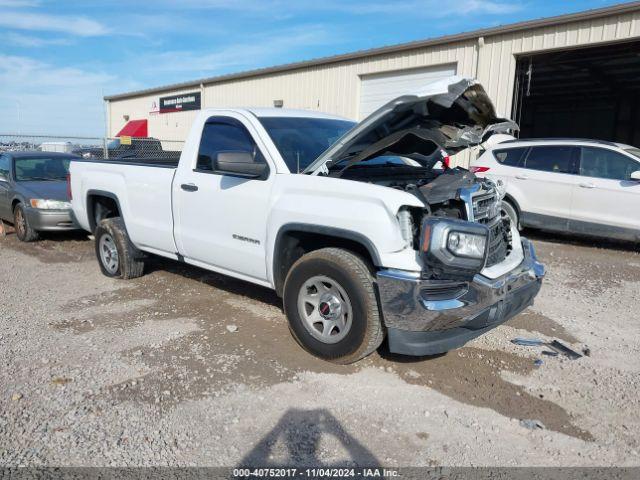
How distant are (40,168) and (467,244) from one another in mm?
8851

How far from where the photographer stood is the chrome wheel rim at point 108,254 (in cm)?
646

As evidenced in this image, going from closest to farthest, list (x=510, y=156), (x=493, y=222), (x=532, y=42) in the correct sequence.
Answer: (x=493, y=222), (x=510, y=156), (x=532, y=42)

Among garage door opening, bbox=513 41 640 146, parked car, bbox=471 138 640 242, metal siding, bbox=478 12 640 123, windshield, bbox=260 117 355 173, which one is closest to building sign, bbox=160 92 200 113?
garage door opening, bbox=513 41 640 146

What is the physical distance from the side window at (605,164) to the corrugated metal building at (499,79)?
11.1ft

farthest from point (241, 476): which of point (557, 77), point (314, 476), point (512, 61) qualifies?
point (557, 77)

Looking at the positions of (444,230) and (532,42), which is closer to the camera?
(444,230)

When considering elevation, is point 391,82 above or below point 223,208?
above

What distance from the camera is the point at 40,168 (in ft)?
31.7

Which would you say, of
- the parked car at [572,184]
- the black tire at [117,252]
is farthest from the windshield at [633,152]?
the black tire at [117,252]

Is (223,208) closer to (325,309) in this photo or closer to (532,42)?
(325,309)

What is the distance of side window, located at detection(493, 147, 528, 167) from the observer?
31.8ft

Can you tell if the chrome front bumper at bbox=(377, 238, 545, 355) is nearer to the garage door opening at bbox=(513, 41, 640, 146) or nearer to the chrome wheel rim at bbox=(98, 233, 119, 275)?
the chrome wheel rim at bbox=(98, 233, 119, 275)

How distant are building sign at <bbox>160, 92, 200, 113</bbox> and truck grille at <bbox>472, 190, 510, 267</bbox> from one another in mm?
20598

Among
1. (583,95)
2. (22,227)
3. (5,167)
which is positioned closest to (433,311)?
(22,227)
